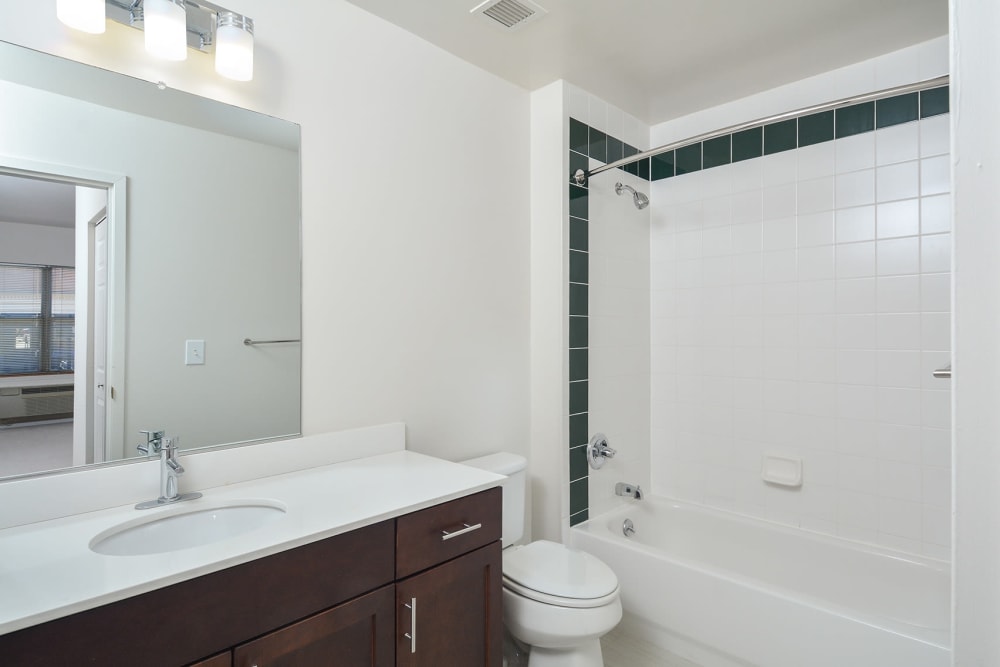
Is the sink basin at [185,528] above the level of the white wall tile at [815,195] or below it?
below

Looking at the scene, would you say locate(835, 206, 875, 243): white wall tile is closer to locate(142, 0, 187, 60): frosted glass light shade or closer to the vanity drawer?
the vanity drawer

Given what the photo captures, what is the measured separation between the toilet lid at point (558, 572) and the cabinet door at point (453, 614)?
0.80 feet

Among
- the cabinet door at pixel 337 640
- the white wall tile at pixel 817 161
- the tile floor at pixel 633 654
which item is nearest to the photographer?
the cabinet door at pixel 337 640

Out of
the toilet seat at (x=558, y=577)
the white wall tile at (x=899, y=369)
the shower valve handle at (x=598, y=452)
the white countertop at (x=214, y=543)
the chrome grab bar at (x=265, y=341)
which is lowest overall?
the toilet seat at (x=558, y=577)

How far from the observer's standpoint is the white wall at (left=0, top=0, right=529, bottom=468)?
1636mm

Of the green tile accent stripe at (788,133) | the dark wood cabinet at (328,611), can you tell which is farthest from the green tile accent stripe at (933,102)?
the dark wood cabinet at (328,611)

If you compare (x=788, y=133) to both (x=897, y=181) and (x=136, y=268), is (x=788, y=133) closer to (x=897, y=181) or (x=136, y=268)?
(x=897, y=181)

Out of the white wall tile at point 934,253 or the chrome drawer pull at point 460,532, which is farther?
the white wall tile at point 934,253

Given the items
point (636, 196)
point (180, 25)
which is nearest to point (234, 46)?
point (180, 25)

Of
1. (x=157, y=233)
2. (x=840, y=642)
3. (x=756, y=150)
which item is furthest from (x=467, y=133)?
(x=840, y=642)

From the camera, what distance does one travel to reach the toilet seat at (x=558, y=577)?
1.71m

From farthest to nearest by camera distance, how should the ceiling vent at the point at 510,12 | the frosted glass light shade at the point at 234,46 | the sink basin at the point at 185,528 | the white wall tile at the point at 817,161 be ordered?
the white wall tile at the point at 817,161 < the ceiling vent at the point at 510,12 < the frosted glass light shade at the point at 234,46 < the sink basin at the point at 185,528

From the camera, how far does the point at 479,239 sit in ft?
7.36

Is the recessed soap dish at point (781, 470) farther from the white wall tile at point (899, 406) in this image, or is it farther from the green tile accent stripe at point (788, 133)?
the green tile accent stripe at point (788, 133)
